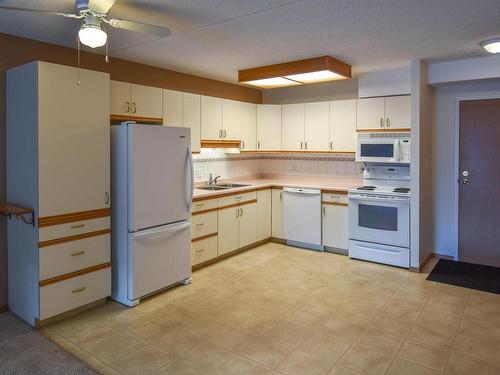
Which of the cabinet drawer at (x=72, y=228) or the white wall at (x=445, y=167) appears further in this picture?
the white wall at (x=445, y=167)

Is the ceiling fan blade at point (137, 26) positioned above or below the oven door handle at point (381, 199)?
above

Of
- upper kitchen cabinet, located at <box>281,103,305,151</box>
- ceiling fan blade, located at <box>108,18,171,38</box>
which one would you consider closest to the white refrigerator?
ceiling fan blade, located at <box>108,18,171,38</box>

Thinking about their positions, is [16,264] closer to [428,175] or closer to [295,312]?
[295,312]

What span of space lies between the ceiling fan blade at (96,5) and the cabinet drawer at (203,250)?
2511 mm

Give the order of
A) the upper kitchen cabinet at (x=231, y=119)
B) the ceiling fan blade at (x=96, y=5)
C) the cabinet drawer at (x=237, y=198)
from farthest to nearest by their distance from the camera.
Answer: the upper kitchen cabinet at (x=231, y=119), the cabinet drawer at (x=237, y=198), the ceiling fan blade at (x=96, y=5)

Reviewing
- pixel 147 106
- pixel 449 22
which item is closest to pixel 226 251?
pixel 147 106

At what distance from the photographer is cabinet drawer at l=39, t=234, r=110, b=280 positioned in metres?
3.02

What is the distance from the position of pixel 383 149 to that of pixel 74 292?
360 centimetres

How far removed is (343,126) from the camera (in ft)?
16.9

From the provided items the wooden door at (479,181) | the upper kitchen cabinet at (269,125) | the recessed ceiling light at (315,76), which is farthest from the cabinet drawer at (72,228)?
the wooden door at (479,181)

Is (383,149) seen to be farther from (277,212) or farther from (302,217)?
(277,212)

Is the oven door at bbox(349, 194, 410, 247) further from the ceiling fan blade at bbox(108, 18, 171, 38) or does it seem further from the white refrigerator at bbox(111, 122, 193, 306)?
the ceiling fan blade at bbox(108, 18, 171, 38)

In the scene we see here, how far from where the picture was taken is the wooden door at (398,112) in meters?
4.55

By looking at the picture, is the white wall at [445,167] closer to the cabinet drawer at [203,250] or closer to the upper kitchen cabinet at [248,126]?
the upper kitchen cabinet at [248,126]
